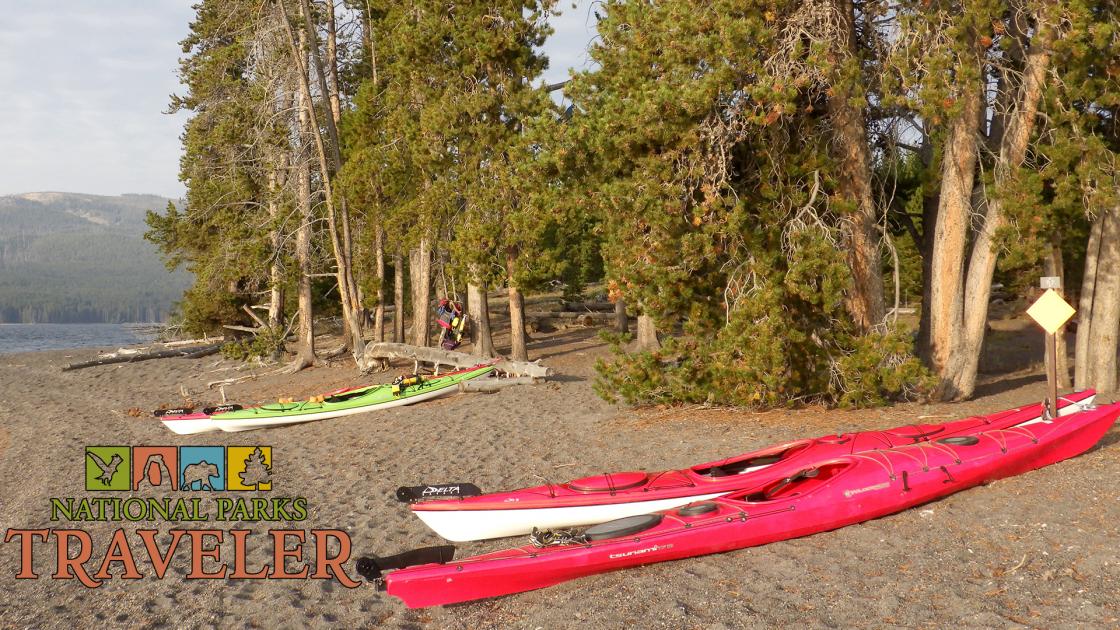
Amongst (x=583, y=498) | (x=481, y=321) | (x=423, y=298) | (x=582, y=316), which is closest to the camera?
(x=583, y=498)

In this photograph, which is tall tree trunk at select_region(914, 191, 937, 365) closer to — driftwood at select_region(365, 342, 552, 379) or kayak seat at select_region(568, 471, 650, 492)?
kayak seat at select_region(568, 471, 650, 492)

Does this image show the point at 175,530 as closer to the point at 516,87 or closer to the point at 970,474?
the point at 970,474

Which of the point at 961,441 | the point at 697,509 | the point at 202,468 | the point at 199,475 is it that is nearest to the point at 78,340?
the point at 202,468

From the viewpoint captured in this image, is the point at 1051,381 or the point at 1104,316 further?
the point at 1104,316

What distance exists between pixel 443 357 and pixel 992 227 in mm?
11170

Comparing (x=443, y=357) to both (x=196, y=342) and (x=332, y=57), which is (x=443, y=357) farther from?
(x=196, y=342)

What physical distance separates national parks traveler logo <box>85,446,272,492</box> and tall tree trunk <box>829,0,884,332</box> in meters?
8.70

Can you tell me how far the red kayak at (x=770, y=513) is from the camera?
19.8ft

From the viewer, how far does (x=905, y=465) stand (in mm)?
7105

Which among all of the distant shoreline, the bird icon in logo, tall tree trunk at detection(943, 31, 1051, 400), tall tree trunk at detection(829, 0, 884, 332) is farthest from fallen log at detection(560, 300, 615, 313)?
the bird icon in logo

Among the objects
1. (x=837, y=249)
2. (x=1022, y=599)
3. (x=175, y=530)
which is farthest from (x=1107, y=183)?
(x=175, y=530)

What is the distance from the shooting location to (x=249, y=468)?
11562mm

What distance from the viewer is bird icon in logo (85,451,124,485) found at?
11.3m

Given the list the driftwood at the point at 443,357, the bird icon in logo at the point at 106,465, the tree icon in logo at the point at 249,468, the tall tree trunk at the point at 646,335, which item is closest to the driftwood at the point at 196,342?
the driftwood at the point at 443,357
